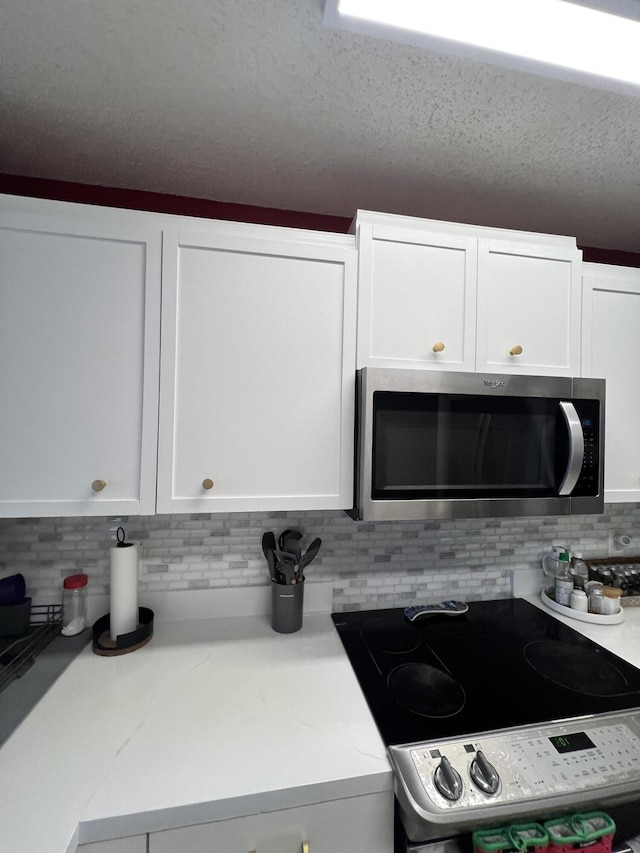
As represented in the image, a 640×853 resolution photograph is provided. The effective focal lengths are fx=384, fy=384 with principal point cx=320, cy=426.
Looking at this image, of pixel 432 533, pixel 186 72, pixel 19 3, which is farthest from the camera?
pixel 432 533

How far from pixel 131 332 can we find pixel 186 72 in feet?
2.12

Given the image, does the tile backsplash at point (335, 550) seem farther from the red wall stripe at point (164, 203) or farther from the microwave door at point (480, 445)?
the red wall stripe at point (164, 203)

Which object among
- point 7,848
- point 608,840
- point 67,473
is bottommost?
point 608,840

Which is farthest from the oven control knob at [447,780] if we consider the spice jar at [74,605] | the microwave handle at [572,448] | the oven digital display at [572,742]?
the spice jar at [74,605]

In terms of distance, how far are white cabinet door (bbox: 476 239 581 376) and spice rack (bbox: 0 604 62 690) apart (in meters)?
1.61

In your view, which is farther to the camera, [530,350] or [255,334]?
[530,350]

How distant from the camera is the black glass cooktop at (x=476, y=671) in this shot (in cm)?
95

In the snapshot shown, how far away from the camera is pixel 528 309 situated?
1.26 m

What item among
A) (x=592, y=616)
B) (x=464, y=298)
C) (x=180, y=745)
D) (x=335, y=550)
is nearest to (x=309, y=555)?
(x=335, y=550)

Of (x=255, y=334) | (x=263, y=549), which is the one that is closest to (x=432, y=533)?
(x=263, y=549)

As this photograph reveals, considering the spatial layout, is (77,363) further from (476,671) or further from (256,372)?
(476,671)

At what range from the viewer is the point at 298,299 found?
44.8 inches

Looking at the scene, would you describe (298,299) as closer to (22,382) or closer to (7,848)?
(22,382)

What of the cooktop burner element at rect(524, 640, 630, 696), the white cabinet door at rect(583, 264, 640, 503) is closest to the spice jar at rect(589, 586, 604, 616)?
the cooktop burner element at rect(524, 640, 630, 696)
